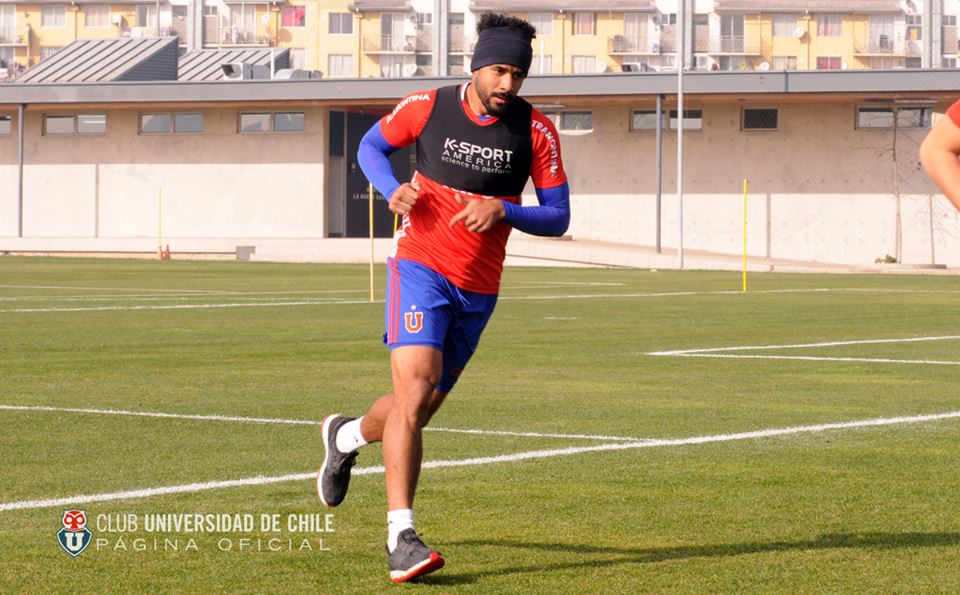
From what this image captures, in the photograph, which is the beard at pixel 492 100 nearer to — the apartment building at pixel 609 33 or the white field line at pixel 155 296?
the white field line at pixel 155 296

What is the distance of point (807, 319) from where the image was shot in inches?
945

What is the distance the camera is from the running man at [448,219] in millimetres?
6805

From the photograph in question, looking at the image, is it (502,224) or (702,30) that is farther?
(702,30)

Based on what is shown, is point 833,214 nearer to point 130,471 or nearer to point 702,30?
point 130,471

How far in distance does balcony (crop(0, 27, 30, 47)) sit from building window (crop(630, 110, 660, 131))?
10532 centimetres

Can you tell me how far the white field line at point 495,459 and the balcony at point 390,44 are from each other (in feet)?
423

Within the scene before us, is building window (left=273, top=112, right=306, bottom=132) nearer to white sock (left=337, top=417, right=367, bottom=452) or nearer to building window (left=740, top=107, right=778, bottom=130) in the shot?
building window (left=740, top=107, right=778, bottom=130)

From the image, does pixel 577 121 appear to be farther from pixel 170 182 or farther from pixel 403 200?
pixel 403 200

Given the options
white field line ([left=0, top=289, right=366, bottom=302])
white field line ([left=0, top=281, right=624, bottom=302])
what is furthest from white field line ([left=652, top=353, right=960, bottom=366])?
white field line ([left=0, top=281, right=624, bottom=302])

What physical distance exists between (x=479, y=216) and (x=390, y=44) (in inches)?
5334

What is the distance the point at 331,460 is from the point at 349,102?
174 feet

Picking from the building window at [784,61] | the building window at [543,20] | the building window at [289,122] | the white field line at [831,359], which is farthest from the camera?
the building window at [784,61]

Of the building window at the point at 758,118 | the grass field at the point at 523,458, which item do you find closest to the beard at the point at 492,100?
the grass field at the point at 523,458

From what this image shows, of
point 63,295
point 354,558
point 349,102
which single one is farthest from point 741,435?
point 349,102
